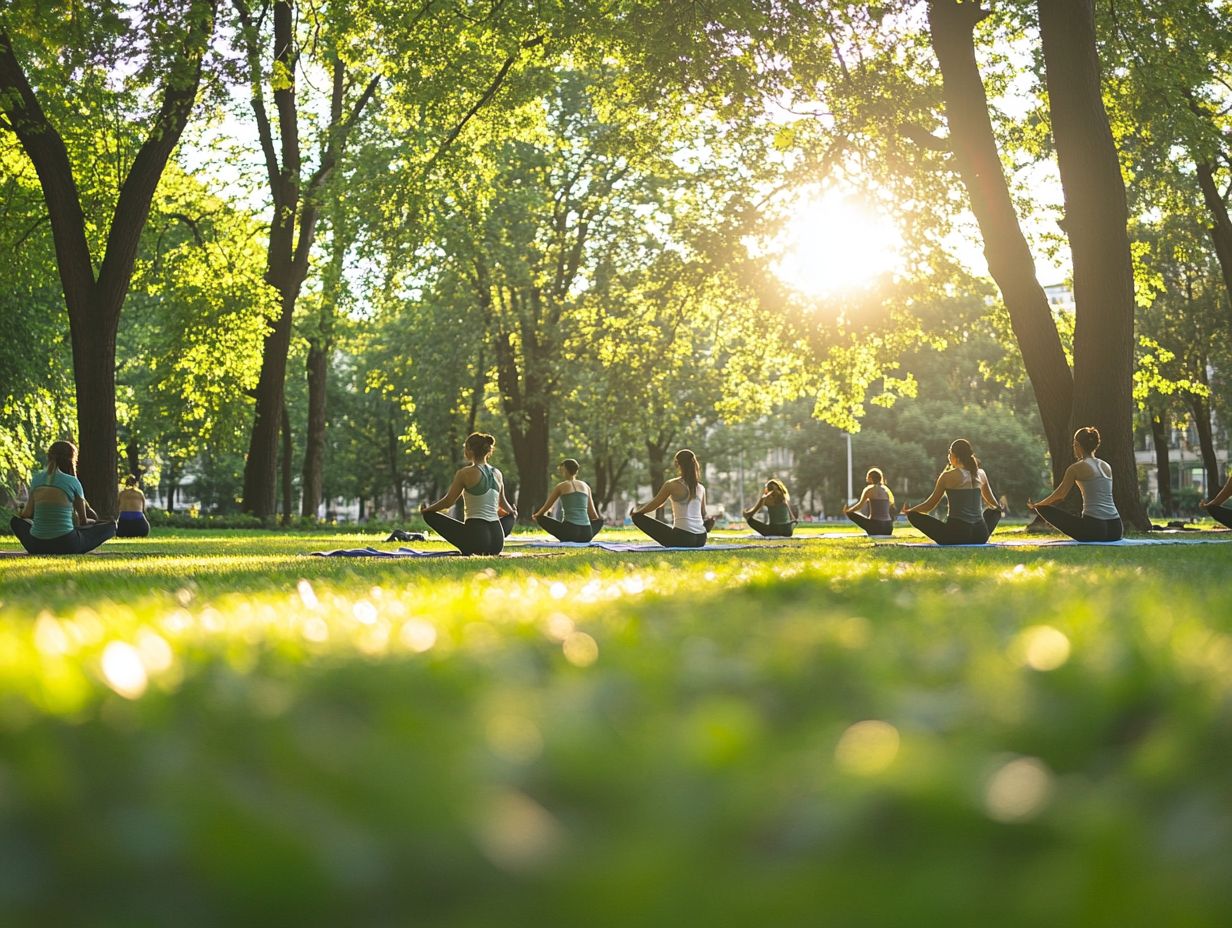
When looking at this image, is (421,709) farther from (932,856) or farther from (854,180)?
(854,180)

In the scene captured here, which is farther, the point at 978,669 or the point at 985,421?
the point at 985,421

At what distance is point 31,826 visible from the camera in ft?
4.33

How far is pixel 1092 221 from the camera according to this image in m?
19.6

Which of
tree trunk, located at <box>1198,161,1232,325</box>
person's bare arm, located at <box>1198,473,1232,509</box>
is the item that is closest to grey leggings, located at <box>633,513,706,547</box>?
person's bare arm, located at <box>1198,473,1232,509</box>

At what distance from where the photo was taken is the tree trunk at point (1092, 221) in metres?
19.5

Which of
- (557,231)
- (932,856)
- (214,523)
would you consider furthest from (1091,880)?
(557,231)

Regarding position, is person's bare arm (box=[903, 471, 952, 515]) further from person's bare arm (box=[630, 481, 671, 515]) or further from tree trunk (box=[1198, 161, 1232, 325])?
tree trunk (box=[1198, 161, 1232, 325])

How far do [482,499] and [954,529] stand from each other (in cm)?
741

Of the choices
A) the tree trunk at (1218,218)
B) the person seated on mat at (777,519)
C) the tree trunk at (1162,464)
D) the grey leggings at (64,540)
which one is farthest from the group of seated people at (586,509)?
the tree trunk at (1162,464)

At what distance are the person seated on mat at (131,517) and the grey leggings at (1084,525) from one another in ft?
57.3

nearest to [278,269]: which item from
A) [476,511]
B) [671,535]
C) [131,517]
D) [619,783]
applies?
[131,517]

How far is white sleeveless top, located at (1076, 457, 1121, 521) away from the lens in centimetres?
1756

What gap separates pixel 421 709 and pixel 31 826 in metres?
0.78

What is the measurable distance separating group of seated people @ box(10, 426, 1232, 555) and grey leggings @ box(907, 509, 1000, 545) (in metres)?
0.02
